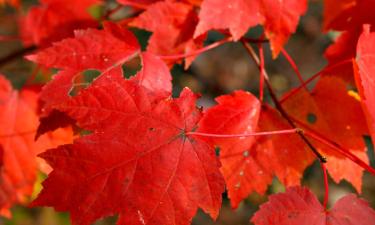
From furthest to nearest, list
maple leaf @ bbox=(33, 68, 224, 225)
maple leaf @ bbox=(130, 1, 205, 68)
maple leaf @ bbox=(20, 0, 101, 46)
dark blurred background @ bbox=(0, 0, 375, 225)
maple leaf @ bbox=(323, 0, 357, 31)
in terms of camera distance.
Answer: dark blurred background @ bbox=(0, 0, 375, 225)
maple leaf @ bbox=(20, 0, 101, 46)
maple leaf @ bbox=(323, 0, 357, 31)
maple leaf @ bbox=(130, 1, 205, 68)
maple leaf @ bbox=(33, 68, 224, 225)

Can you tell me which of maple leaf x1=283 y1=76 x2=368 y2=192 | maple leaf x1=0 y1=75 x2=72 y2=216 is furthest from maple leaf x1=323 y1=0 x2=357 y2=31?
maple leaf x1=0 y1=75 x2=72 y2=216

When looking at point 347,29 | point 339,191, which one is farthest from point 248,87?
point 347,29

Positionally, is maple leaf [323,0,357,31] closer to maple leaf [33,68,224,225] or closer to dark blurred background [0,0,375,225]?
maple leaf [33,68,224,225]

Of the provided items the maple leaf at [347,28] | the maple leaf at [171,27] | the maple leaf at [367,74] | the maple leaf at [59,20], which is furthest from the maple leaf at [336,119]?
the maple leaf at [59,20]

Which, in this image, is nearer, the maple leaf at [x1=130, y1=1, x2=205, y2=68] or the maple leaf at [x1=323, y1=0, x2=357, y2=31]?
the maple leaf at [x1=130, y1=1, x2=205, y2=68]

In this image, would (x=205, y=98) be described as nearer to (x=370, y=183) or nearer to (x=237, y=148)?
(x=370, y=183)

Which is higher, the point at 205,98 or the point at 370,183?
the point at 205,98
